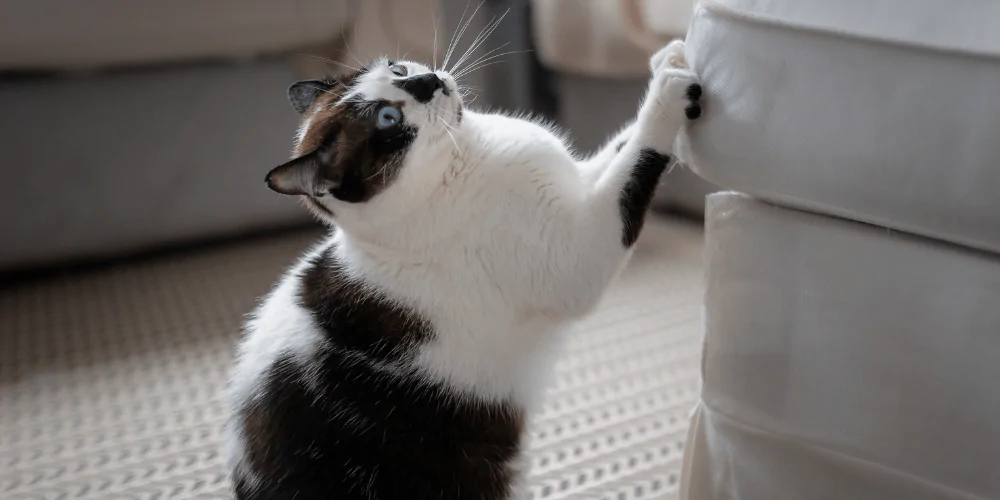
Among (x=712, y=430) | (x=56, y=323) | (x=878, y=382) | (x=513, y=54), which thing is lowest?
(x=56, y=323)

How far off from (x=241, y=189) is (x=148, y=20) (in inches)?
16.5

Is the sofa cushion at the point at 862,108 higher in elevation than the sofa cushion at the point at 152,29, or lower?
higher

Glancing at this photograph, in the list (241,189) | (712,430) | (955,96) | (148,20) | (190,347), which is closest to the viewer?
(955,96)

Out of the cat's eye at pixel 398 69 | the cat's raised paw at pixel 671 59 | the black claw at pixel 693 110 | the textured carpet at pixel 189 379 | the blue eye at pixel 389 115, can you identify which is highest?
the cat's raised paw at pixel 671 59

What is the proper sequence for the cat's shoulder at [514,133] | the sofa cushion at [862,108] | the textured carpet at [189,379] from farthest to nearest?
the textured carpet at [189,379] → the cat's shoulder at [514,133] → the sofa cushion at [862,108]

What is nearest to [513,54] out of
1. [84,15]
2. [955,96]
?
[84,15]

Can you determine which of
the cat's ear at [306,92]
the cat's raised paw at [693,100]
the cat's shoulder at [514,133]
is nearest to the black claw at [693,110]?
the cat's raised paw at [693,100]

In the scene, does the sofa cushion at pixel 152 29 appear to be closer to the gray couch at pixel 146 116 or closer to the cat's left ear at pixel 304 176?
the gray couch at pixel 146 116

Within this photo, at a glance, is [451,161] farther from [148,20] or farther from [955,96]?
[148,20]

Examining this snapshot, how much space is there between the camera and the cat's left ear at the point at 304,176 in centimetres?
82

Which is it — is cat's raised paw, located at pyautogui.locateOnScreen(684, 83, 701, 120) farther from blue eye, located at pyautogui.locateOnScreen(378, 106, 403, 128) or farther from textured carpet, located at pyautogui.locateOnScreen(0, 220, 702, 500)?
textured carpet, located at pyautogui.locateOnScreen(0, 220, 702, 500)

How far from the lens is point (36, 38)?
156 centimetres

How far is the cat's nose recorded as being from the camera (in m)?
0.88

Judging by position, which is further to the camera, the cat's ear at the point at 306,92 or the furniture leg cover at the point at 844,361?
the cat's ear at the point at 306,92
